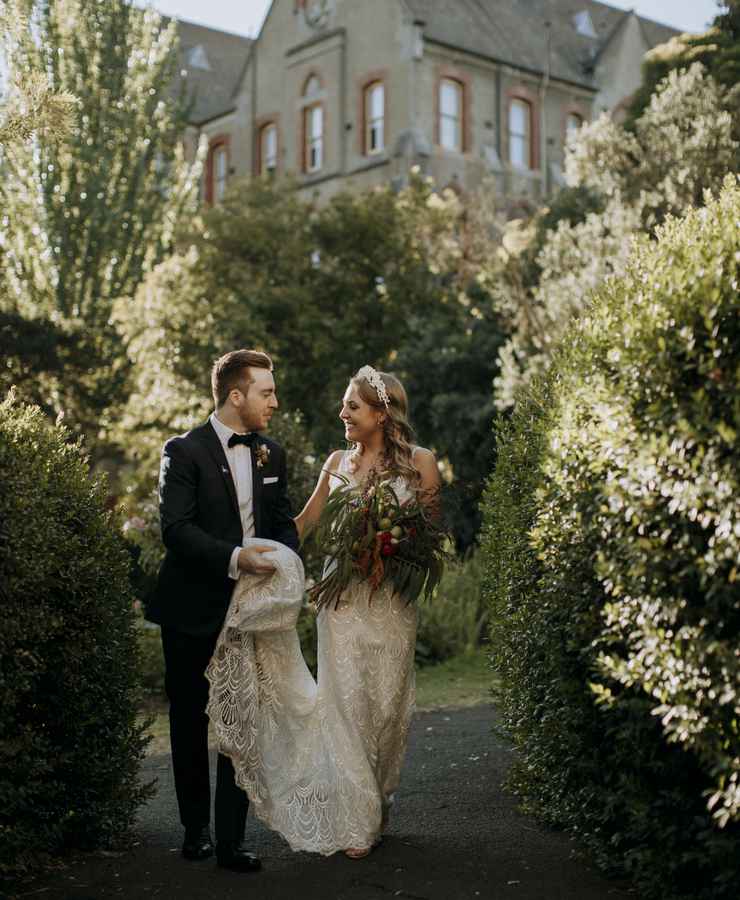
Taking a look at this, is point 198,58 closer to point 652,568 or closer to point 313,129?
point 313,129

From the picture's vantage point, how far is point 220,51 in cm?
5047

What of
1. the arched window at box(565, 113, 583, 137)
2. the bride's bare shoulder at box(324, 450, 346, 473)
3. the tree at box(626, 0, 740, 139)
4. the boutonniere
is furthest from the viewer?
the arched window at box(565, 113, 583, 137)

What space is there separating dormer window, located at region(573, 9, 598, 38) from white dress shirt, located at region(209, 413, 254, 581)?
126ft

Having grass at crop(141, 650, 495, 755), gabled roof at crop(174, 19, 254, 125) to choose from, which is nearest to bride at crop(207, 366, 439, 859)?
grass at crop(141, 650, 495, 755)

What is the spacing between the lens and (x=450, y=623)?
44.5 ft

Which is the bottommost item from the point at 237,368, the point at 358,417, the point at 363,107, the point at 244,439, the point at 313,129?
the point at 244,439

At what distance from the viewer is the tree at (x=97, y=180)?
30047mm

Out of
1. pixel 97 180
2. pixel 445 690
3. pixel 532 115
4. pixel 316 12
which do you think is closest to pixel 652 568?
pixel 445 690

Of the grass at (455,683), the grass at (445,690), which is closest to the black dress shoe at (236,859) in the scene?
the grass at (445,690)

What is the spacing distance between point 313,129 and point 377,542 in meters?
33.0

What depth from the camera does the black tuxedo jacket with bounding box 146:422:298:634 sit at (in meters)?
5.47

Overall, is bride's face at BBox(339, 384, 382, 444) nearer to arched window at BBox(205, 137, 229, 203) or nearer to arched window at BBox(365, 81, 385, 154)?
arched window at BBox(365, 81, 385, 154)

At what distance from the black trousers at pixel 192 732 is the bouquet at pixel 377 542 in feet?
2.27

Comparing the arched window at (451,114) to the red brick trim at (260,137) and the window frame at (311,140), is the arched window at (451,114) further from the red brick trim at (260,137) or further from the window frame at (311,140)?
the red brick trim at (260,137)
